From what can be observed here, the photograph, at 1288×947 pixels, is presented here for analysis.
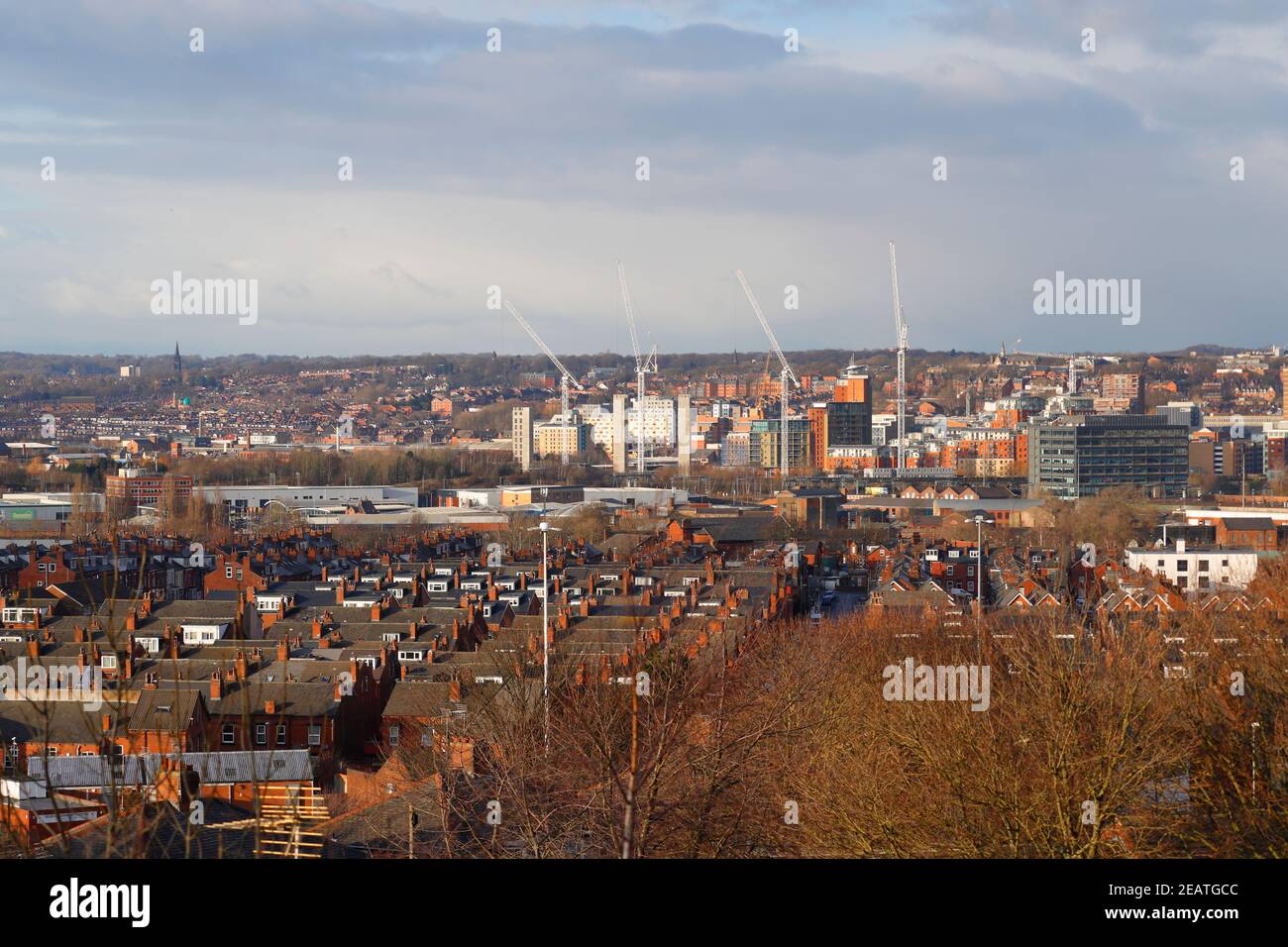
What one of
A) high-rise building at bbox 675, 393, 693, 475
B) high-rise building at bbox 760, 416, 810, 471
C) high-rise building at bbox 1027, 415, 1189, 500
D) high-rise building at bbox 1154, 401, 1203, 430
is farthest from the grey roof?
high-rise building at bbox 760, 416, 810, 471

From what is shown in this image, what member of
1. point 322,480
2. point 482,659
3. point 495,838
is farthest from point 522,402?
point 495,838

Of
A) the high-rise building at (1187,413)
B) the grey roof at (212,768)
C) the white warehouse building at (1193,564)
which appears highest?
the high-rise building at (1187,413)

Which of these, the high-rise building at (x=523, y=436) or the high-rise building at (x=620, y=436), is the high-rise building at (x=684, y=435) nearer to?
the high-rise building at (x=620, y=436)

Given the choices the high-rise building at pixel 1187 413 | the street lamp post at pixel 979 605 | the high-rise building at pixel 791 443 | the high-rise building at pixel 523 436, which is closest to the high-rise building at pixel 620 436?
the high-rise building at pixel 523 436

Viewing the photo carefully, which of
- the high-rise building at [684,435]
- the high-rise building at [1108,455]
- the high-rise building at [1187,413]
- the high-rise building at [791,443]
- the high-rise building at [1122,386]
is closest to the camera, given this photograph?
the high-rise building at [1108,455]

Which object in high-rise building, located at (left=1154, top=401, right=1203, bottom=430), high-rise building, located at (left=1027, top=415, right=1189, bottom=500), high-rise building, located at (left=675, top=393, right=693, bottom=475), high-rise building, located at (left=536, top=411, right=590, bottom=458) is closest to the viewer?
high-rise building, located at (left=1027, top=415, right=1189, bottom=500)

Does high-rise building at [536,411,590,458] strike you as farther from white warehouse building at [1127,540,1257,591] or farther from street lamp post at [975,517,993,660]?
street lamp post at [975,517,993,660]

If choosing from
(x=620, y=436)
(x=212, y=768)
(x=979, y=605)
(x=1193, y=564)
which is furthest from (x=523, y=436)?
(x=212, y=768)

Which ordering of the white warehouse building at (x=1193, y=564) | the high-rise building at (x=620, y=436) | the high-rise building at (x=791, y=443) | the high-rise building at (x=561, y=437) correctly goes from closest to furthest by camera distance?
the white warehouse building at (x=1193, y=564) < the high-rise building at (x=791, y=443) < the high-rise building at (x=620, y=436) < the high-rise building at (x=561, y=437)
